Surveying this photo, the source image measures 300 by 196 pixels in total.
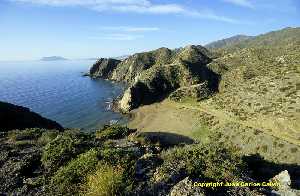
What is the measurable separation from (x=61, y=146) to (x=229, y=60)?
12093 cm

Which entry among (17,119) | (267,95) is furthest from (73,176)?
(267,95)

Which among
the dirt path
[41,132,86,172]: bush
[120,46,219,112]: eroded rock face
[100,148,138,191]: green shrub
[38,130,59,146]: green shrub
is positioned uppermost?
[100,148,138,191]: green shrub

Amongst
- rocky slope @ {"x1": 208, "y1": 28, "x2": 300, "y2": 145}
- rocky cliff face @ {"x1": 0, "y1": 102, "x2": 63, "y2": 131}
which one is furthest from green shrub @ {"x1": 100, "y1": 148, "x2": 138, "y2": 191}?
rocky slope @ {"x1": 208, "y1": 28, "x2": 300, "y2": 145}

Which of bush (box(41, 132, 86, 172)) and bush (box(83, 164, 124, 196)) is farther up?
bush (box(83, 164, 124, 196))

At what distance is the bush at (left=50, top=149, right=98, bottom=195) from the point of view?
1395 centimetres

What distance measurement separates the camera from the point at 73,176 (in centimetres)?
1451

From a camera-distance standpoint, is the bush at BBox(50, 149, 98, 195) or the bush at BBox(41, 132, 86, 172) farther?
the bush at BBox(41, 132, 86, 172)

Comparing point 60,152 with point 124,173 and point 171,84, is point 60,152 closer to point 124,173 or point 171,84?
point 124,173

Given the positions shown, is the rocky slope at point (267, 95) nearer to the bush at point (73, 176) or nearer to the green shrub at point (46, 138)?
the green shrub at point (46, 138)

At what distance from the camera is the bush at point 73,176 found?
1395 centimetres

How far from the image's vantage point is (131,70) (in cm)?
17575

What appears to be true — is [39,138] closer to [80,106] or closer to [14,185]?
[14,185]

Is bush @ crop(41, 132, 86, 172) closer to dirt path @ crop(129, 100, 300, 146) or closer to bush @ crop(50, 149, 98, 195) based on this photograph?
bush @ crop(50, 149, 98, 195)

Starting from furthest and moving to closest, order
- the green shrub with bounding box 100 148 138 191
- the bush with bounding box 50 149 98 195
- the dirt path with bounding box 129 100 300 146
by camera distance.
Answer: the dirt path with bounding box 129 100 300 146, the green shrub with bounding box 100 148 138 191, the bush with bounding box 50 149 98 195
